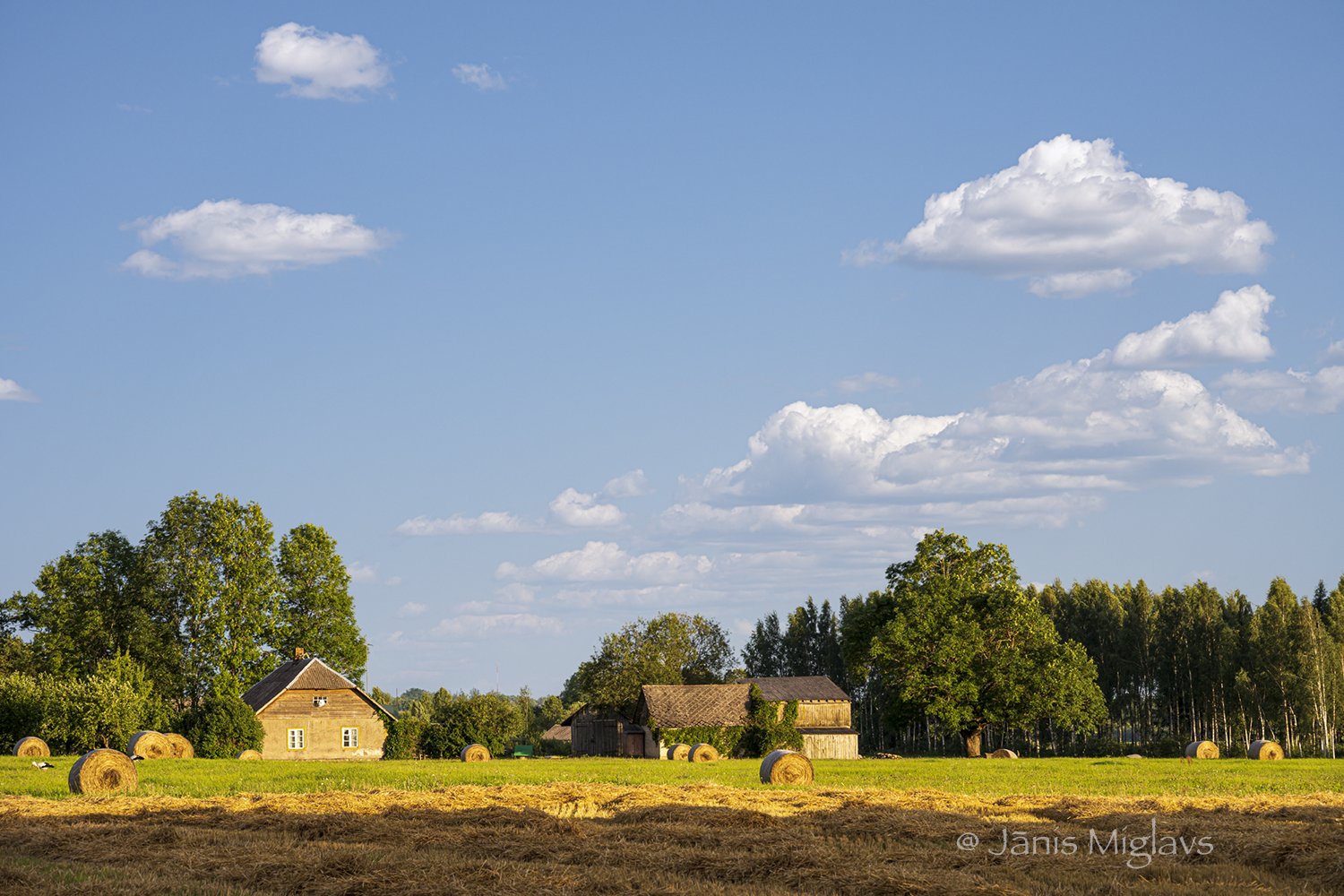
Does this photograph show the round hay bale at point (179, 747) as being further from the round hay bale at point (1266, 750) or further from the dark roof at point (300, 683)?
the round hay bale at point (1266, 750)

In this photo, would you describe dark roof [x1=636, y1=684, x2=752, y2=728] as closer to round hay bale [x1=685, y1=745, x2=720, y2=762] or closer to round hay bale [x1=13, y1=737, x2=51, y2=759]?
round hay bale [x1=685, y1=745, x2=720, y2=762]

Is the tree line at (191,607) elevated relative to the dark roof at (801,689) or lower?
elevated

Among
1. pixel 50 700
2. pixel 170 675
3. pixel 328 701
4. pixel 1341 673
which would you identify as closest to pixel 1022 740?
pixel 1341 673

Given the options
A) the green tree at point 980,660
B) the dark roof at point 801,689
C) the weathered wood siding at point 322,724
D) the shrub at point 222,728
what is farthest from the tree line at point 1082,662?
the shrub at point 222,728

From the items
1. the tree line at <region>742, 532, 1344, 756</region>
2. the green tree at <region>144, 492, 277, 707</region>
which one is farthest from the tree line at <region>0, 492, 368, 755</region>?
the tree line at <region>742, 532, 1344, 756</region>

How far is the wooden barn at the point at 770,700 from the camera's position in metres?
79.1

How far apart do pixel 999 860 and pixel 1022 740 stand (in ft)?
270

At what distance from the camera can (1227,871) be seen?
1565 cm

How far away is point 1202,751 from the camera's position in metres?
63.3

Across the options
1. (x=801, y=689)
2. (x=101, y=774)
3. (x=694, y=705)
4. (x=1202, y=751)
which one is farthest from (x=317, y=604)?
(x=1202, y=751)

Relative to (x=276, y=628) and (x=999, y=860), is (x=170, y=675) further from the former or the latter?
(x=999, y=860)

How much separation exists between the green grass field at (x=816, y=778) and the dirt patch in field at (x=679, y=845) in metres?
6.77

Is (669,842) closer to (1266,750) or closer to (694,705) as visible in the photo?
(1266,750)

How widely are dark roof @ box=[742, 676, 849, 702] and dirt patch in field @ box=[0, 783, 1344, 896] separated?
61.1m
